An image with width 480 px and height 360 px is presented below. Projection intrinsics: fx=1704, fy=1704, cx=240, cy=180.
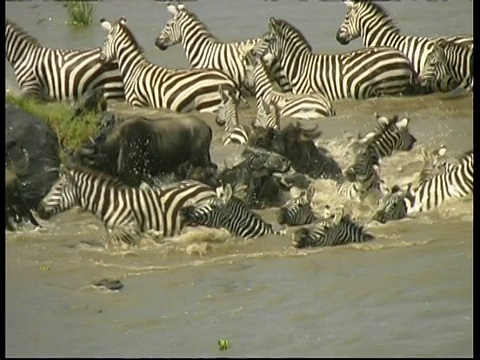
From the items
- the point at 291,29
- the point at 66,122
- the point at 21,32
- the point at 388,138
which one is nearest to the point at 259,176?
the point at 388,138

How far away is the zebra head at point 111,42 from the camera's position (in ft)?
53.7

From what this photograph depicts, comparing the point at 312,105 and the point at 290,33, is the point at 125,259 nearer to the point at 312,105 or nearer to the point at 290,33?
the point at 312,105

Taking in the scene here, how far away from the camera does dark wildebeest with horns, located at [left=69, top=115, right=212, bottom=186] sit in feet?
43.3

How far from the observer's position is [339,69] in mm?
15797

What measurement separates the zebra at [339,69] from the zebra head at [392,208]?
3.50 m

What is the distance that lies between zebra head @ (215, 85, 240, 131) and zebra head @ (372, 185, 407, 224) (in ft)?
8.49

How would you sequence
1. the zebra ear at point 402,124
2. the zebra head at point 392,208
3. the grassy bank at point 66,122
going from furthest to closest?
the grassy bank at point 66,122 < the zebra ear at point 402,124 < the zebra head at point 392,208

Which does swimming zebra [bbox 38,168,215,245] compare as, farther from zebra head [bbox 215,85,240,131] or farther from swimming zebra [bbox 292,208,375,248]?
zebra head [bbox 215,85,240,131]

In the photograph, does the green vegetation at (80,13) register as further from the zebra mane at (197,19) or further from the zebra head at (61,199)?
the zebra head at (61,199)

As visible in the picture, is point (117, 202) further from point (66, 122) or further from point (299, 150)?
point (66, 122)

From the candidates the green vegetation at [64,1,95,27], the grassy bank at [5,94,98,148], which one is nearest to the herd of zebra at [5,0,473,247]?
the grassy bank at [5,94,98,148]

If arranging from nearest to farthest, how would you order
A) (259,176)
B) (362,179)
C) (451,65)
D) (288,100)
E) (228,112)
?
(259,176) < (362,179) < (228,112) < (288,100) < (451,65)

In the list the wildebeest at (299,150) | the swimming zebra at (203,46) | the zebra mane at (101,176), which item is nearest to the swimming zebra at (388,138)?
the wildebeest at (299,150)

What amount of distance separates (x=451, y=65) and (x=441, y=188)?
3252 millimetres
